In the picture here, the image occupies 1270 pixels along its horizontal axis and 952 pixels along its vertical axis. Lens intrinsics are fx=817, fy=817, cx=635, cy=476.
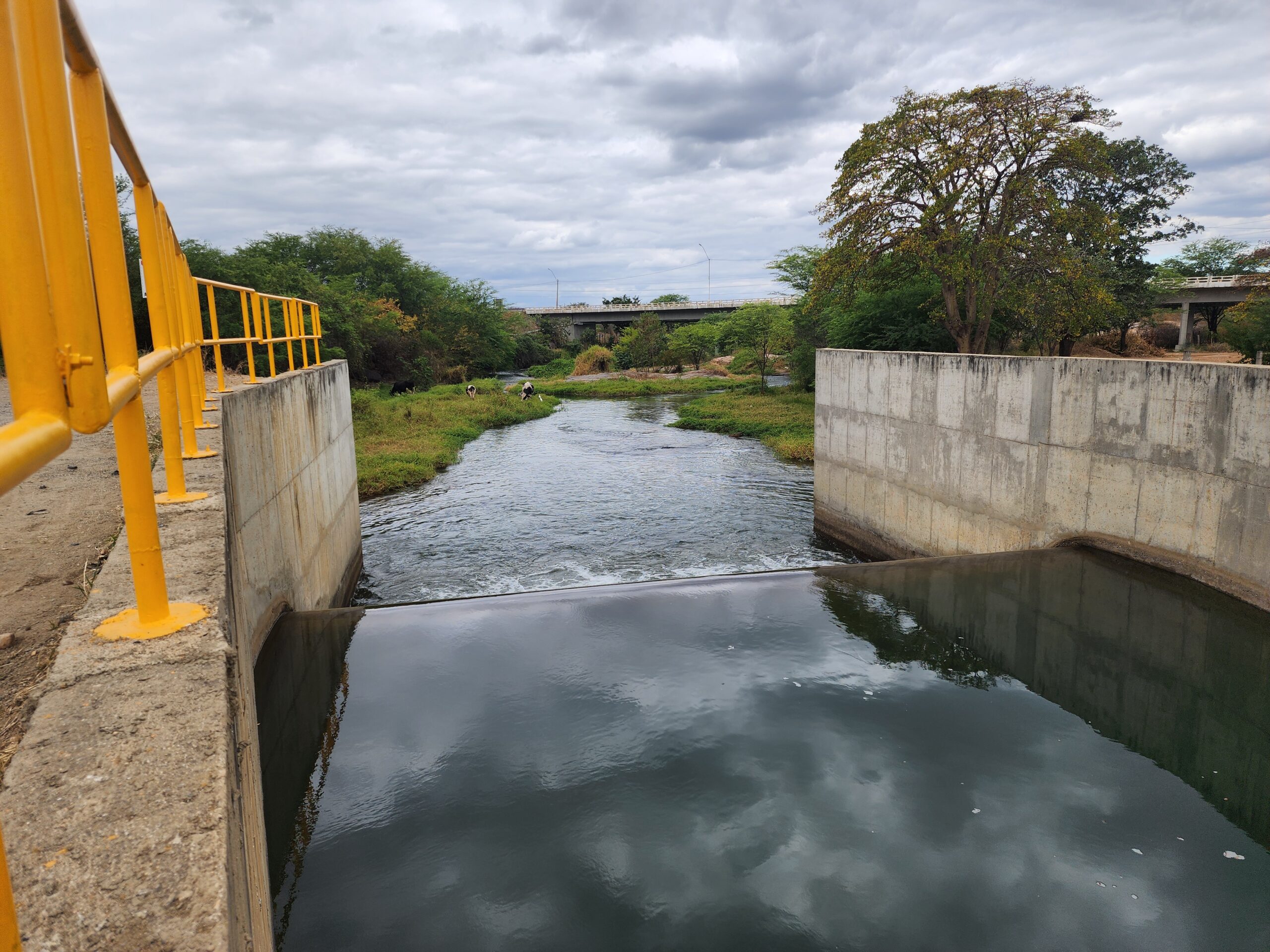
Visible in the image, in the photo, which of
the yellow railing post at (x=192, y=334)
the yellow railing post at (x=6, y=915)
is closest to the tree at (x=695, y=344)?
the yellow railing post at (x=192, y=334)

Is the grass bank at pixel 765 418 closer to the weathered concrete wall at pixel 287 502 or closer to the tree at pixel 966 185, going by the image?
the tree at pixel 966 185

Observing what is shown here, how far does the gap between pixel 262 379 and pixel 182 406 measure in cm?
338

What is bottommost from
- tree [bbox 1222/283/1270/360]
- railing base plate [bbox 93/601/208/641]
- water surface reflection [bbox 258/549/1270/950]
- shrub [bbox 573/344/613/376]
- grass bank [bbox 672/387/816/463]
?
grass bank [bbox 672/387/816/463]

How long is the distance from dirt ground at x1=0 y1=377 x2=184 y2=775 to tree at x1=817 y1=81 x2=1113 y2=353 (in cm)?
1792

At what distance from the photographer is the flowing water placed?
11.9 meters

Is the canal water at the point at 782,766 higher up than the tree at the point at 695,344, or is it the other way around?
the tree at the point at 695,344

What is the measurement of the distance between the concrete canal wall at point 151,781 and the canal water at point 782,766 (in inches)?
52.2

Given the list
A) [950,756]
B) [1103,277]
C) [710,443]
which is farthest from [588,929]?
[1103,277]

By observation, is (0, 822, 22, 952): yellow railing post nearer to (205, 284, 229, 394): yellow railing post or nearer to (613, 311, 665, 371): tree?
(205, 284, 229, 394): yellow railing post

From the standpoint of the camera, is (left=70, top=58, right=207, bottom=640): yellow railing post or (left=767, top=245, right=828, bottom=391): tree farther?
(left=767, top=245, right=828, bottom=391): tree

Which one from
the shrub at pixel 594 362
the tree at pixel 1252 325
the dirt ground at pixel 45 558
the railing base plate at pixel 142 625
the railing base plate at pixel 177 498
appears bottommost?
the shrub at pixel 594 362

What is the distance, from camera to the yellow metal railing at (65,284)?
106 cm

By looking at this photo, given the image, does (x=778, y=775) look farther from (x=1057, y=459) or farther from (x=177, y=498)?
(x=1057, y=459)

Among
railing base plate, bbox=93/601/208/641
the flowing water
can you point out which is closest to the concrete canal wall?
railing base plate, bbox=93/601/208/641
